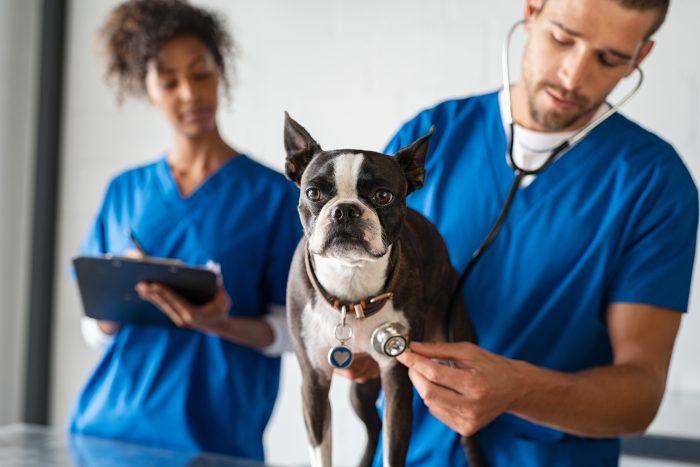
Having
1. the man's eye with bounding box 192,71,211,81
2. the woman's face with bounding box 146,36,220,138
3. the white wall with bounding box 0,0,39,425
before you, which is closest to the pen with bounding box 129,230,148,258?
the woman's face with bounding box 146,36,220,138

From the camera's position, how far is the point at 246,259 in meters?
1.69

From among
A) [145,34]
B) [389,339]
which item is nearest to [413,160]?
[389,339]

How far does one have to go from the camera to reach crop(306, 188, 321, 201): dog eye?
2.44ft

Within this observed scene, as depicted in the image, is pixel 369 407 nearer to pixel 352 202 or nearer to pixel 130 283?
pixel 352 202

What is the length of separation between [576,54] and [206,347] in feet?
3.21

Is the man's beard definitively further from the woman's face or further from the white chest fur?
the woman's face

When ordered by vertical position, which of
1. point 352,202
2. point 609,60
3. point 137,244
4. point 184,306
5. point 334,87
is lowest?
point 184,306

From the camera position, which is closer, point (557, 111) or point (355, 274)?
point (355, 274)

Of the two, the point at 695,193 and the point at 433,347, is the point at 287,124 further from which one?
the point at 695,193

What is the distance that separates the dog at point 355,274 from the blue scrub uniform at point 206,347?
84 cm

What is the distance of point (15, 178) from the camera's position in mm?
2895

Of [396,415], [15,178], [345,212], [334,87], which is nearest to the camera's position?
[345,212]

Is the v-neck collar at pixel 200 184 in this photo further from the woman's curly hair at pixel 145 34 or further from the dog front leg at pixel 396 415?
the dog front leg at pixel 396 415

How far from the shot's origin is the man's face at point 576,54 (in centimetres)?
109
